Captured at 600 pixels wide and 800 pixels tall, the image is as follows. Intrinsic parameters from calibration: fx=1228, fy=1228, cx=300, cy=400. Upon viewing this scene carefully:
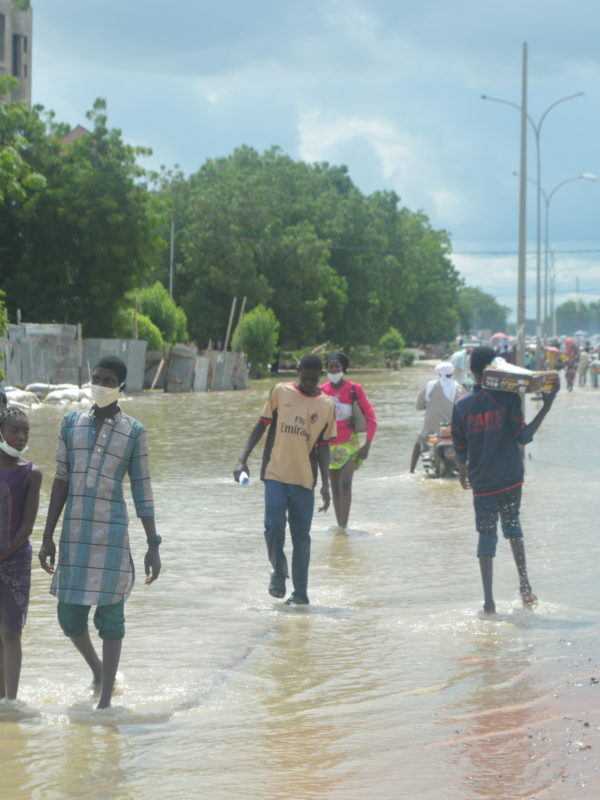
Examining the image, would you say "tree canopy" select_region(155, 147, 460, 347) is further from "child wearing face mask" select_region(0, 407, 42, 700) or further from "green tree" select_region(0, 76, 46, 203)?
"child wearing face mask" select_region(0, 407, 42, 700)

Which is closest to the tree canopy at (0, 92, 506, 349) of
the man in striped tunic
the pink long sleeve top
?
the pink long sleeve top

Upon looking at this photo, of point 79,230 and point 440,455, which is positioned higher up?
point 79,230

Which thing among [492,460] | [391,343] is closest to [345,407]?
[492,460]

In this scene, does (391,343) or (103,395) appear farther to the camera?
(391,343)

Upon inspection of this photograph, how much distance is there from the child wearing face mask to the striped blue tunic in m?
0.16

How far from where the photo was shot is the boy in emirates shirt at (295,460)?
27.5 feet

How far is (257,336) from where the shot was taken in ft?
185

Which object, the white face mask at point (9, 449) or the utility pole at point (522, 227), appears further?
the utility pole at point (522, 227)

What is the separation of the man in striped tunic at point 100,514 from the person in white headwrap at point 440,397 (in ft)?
31.7

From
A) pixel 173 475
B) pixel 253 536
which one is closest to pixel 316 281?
pixel 173 475

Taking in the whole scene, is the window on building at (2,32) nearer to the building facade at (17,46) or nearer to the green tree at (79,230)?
the building facade at (17,46)

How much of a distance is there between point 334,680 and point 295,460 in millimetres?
2062

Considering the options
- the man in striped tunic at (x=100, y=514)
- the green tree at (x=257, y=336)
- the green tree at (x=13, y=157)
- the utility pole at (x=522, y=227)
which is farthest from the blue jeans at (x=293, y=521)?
the green tree at (x=257, y=336)

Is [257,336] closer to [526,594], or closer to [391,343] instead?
[391,343]
